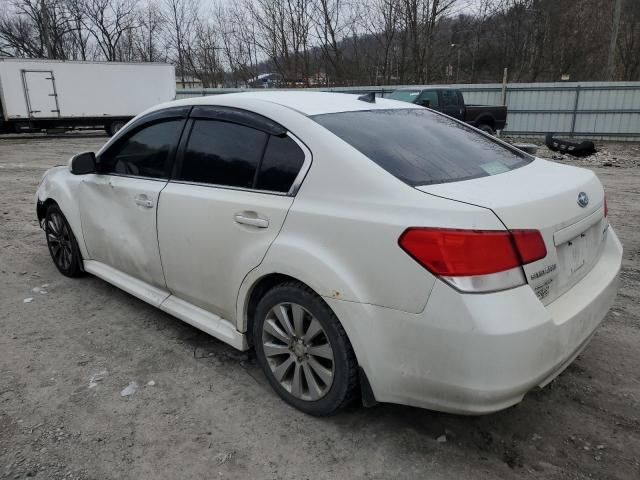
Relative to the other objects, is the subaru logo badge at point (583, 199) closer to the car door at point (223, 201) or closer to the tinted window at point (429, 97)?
the car door at point (223, 201)

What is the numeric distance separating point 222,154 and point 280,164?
51 centimetres

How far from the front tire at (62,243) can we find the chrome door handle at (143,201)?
1298 mm

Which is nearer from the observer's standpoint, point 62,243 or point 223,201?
point 223,201

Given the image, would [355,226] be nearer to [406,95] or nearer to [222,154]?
[222,154]

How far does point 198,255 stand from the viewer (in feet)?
10.0

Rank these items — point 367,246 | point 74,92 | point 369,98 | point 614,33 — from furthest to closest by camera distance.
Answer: point 74,92 → point 614,33 → point 369,98 → point 367,246

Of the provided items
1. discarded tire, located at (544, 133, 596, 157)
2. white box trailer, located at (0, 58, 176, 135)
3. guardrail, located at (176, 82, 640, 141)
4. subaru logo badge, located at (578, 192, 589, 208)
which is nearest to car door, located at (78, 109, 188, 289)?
subaru logo badge, located at (578, 192, 589, 208)

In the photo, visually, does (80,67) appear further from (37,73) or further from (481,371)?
(481,371)

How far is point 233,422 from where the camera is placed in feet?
8.82

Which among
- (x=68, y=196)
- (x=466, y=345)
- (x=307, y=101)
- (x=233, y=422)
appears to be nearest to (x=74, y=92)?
(x=68, y=196)

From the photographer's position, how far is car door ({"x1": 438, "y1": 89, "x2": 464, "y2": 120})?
1631cm

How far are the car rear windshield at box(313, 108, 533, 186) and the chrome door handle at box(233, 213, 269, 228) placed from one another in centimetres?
59

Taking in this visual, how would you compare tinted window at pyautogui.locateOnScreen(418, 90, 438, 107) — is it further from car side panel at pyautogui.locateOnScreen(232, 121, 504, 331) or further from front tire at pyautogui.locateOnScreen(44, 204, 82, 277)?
car side panel at pyautogui.locateOnScreen(232, 121, 504, 331)

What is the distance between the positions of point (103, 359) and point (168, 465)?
1226 millimetres
